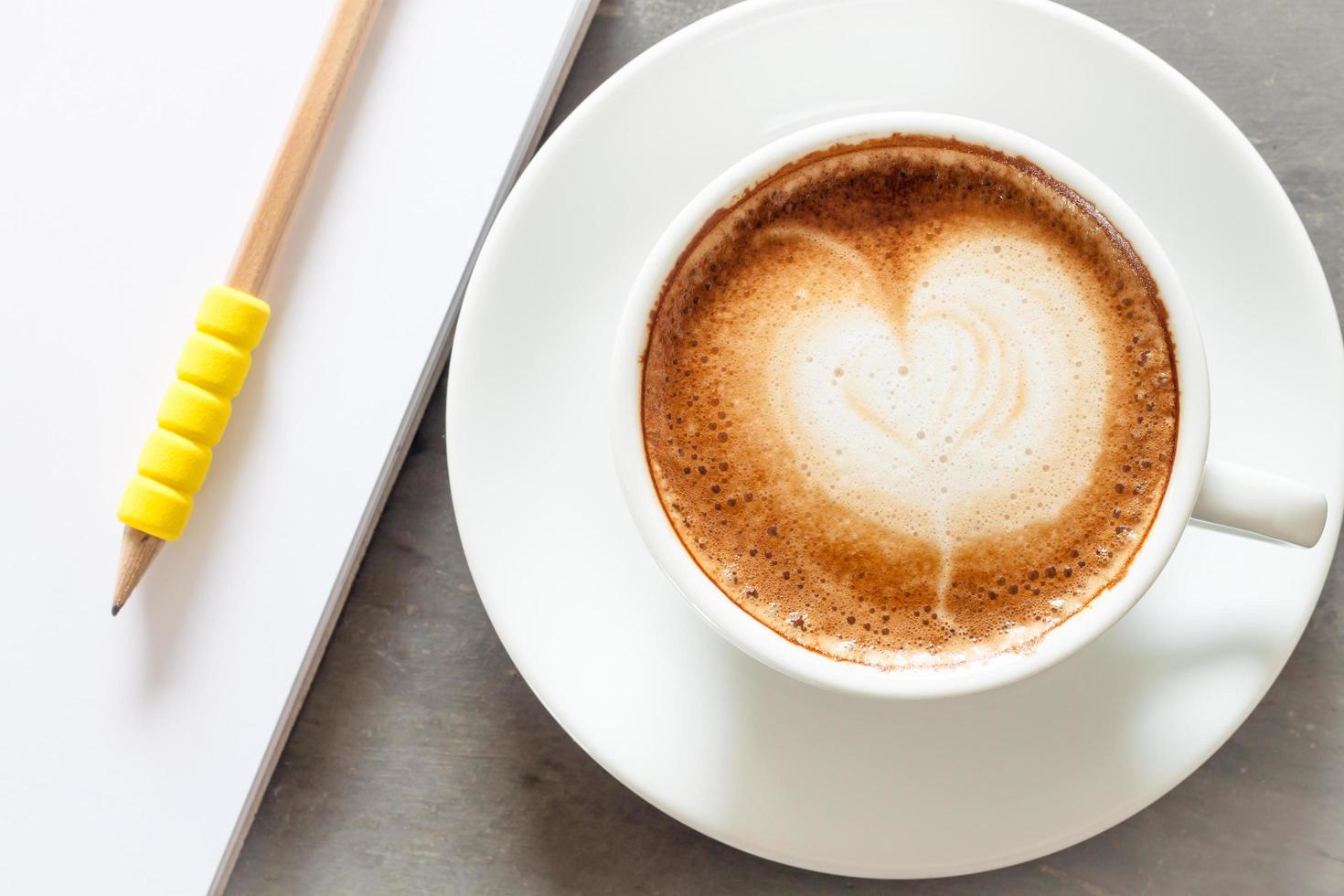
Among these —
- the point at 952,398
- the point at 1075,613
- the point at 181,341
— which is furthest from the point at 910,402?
the point at 181,341

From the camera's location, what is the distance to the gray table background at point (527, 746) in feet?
4.03

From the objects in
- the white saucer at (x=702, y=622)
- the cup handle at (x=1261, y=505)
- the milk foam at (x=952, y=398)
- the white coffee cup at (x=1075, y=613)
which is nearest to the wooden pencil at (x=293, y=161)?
the white saucer at (x=702, y=622)

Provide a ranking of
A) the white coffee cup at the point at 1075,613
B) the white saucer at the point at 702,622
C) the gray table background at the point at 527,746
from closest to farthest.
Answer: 1. the white coffee cup at the point at 1075,613
2. the white saucer at the point at 702,622
3. the gray table background at the point at 527,746

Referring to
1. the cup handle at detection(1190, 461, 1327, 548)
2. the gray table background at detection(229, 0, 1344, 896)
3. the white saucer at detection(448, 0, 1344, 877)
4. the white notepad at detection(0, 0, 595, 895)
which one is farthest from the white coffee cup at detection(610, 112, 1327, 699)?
the gray table background at detection(229, 0, 1344, 896)

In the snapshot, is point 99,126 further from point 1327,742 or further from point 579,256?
point 1327,742

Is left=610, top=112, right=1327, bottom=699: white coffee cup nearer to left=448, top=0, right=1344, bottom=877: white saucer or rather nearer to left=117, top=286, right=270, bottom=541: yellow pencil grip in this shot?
left=448, top=0, right=1344, bottom=877: white saucer

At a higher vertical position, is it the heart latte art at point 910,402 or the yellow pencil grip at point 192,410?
the heart latte art at point 910,402

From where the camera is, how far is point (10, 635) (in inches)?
43.4

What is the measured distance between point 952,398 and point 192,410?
0.76m

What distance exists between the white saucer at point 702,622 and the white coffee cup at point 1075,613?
4.9 inches

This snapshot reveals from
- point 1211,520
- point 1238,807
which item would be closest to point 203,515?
point 1211,520

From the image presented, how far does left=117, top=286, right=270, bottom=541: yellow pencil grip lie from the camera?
3.46 feet

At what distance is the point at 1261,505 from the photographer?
88 centimetres

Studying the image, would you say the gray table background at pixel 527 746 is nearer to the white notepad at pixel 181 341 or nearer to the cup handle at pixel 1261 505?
the white notepad at pixel 181 341
